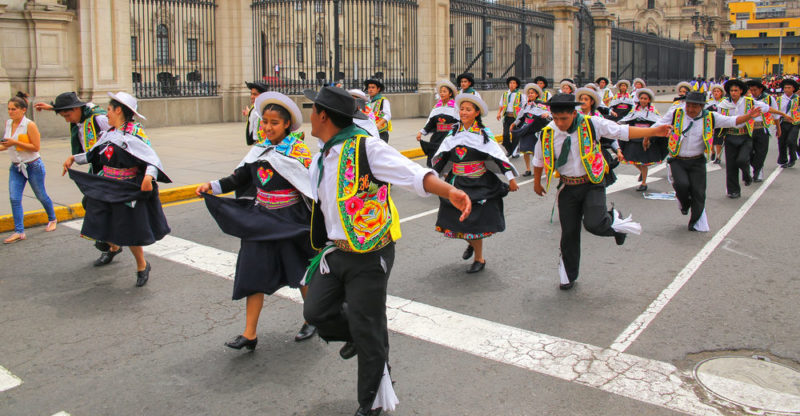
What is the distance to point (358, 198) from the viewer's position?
3.97 meters

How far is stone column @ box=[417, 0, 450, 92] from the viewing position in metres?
25.3

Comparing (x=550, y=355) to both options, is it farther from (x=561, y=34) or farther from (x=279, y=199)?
(x=561, y=34)

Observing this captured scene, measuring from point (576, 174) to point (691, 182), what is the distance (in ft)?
10.9

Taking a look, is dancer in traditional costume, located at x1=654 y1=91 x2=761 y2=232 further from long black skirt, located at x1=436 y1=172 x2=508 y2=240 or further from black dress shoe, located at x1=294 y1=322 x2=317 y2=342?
black dress shoe, located at x1=294 y1=322 x2=317 y2=342

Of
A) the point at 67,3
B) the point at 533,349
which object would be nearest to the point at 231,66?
the point at 67,3

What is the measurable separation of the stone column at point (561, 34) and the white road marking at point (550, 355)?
2947cm

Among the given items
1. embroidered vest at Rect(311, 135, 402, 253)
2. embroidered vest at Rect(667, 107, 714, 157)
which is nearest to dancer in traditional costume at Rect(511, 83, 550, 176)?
embroidered vest at Rect(667, 107, 714, 157)

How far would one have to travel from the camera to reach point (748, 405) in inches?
168

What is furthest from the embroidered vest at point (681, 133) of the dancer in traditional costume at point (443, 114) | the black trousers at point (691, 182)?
the dancer in traditional costume at point (443, 114)

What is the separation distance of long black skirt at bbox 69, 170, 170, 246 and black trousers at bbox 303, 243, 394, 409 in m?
3.05

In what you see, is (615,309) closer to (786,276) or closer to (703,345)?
(703,345)

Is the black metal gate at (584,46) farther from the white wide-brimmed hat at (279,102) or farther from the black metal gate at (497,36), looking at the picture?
the white wide-brimmed hat at (279,102)

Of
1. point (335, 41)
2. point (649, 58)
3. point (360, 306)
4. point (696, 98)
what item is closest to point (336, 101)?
point (360, 306)

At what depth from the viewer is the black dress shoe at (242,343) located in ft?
16.5
